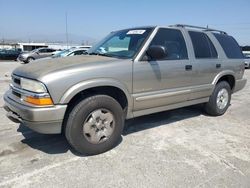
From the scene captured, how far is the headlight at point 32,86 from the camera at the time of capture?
2923 millimetres

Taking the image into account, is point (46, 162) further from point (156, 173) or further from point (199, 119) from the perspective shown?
point (199, 119)

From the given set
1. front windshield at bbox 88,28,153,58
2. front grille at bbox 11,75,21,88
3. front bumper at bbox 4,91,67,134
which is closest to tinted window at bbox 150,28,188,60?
front windshield at bbox 88,28,153,58

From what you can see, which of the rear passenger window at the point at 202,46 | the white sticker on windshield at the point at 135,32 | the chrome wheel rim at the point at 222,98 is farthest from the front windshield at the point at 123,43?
the chrome wheel rim at the point at 222,98

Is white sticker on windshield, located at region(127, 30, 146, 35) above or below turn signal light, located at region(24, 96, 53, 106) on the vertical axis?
above

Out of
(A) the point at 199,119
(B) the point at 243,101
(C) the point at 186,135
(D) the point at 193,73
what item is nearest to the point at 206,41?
(D) the point at 193,73

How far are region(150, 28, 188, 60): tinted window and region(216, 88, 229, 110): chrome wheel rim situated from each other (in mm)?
1561

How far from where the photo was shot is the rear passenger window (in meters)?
4.68

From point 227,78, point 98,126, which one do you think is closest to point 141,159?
point 98,126

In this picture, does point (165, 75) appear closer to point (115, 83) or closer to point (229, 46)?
point (115, 83)

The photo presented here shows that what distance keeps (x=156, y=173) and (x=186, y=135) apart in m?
1.48

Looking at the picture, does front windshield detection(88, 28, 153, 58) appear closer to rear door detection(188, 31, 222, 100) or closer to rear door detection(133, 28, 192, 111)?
rear door detection(133, 28, 192, 111)

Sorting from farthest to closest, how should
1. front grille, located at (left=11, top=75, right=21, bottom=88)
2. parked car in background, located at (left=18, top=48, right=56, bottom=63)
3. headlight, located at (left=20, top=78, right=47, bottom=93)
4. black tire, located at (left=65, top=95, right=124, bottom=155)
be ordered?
1. parked car in background, located at (left=18, top=48, right=56, bottom=63)
2. front grille, located at (left=11, top=75, right=21, bottom=88)
3. black tire, located at (left=65, top=95, right=124, bottom=155)
4. headlight, located at (left=20, top=78, right=47, bottom=93)

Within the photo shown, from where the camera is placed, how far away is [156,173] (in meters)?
2.98

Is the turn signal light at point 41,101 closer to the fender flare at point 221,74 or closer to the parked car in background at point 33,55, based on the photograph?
the fender flare at point 221,74
